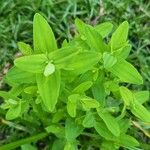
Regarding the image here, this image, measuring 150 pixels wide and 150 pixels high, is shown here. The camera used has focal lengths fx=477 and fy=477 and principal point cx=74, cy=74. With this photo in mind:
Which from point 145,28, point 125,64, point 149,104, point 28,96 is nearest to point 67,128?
point 28,96

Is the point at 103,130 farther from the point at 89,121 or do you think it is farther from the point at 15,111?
the point at 15,111

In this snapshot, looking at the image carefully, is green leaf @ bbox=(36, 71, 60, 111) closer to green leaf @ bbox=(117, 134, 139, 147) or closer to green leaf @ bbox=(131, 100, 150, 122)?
green leaf @ bbox=(131, 100, 150, 122)

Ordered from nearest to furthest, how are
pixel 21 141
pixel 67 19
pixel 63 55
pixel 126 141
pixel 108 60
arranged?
pixel 63 55 → pixel 108 60 → pixel 126 141 → pixel 21 141 → pixel 67 19

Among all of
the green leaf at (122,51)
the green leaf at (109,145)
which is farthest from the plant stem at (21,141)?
the green leaf at (122,51)

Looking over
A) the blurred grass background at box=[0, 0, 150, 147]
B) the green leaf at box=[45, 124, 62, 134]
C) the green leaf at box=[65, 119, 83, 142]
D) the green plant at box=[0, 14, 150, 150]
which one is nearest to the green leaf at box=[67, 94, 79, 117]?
the green plant at box=[0, 14, 150, 150]

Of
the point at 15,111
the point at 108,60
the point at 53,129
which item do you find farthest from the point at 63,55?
the point at 53,129

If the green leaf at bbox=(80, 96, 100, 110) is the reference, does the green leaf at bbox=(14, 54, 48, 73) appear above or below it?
above

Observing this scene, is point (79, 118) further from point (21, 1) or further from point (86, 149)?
point (21, 1)
